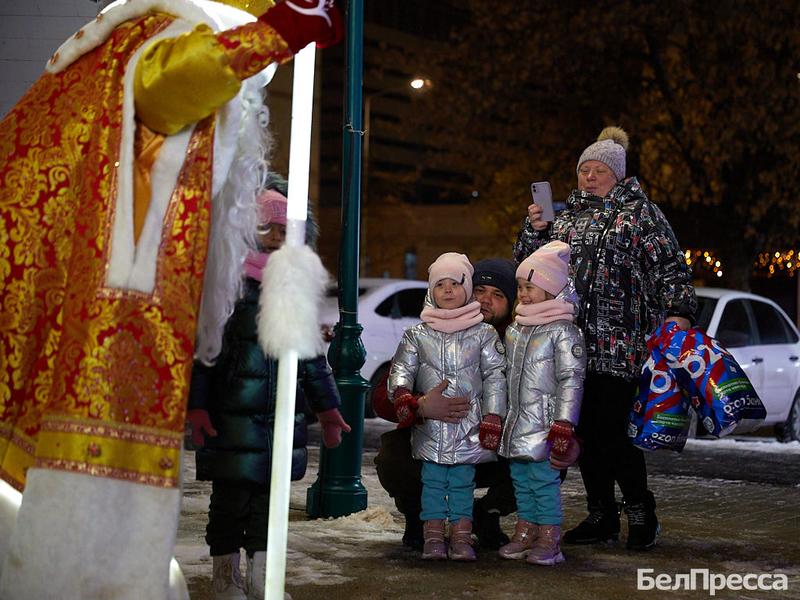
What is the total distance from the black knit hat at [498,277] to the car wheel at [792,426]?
8.26 metres

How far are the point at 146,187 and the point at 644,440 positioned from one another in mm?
3719

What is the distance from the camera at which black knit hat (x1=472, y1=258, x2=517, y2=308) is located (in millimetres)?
7000

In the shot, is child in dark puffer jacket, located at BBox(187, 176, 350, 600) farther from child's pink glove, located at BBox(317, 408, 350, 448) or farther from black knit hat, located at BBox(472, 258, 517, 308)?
black knit hat, located at BBox(472, 258, 517, 308)

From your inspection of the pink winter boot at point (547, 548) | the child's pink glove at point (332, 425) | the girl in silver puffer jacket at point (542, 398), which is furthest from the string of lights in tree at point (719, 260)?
the child's pink glove at point (332, 425)

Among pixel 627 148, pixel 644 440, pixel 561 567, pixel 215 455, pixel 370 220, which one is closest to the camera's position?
pixel 215 455

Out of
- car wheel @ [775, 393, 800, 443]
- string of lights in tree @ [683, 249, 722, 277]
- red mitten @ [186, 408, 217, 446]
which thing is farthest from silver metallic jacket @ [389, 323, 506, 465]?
string of lights in tree @ [683, 249, 722, 277]

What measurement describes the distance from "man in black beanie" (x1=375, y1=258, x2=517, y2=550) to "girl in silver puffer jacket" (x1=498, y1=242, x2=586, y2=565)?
1.04 feet

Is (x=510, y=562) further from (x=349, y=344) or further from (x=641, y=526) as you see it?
(x=349, y=344)

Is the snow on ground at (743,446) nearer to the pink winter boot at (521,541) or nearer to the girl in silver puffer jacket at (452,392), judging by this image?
the pink winter boot at (521,541)

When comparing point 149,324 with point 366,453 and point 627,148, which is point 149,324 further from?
point 366,453

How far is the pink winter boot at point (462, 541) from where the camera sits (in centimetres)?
640

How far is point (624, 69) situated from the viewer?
23344 mm

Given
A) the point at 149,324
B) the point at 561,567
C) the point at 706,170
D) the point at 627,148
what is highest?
the point at 706,170

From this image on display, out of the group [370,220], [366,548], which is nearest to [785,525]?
[366,548]
